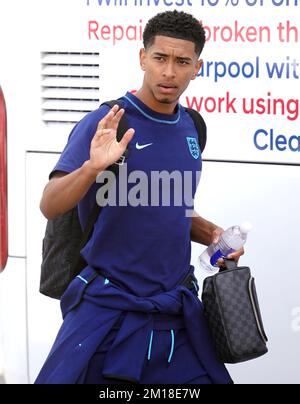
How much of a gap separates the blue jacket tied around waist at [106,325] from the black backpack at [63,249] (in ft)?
0.49

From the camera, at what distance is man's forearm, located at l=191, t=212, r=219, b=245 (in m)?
3.32

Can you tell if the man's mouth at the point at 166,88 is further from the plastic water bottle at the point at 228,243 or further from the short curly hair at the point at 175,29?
the plastic water bottle at the point at 228,243

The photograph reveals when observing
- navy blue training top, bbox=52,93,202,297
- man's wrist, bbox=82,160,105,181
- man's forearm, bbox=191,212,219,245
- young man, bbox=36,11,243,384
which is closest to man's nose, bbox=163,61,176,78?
young man, bbox=36,11,243,384

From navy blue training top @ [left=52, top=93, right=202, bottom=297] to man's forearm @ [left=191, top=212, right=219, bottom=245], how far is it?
296 mm

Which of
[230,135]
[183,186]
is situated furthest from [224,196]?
[183,186]

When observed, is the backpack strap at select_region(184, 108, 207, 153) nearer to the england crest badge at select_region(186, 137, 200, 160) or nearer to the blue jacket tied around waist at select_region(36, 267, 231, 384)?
the england crest badge at select_region(186, 137, 200, 160)

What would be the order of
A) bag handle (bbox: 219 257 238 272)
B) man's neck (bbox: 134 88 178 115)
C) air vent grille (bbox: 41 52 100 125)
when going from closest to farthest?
man's neck (bbox: 134 88 178 115) < bag handle (bbox: 219 257 238 272) < air vent grille (bbox: 41 52 100 125)

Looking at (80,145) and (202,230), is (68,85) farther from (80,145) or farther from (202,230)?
(80,145)

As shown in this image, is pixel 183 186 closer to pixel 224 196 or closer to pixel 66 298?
pixel 66 298

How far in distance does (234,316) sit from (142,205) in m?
0.44

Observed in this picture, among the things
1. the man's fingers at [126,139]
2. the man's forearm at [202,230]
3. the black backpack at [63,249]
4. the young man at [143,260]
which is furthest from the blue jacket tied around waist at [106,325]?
the man's fingers at [126,139]

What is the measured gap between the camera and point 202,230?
3.33 meters

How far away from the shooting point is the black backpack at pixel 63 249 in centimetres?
321

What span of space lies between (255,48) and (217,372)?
122 cm
